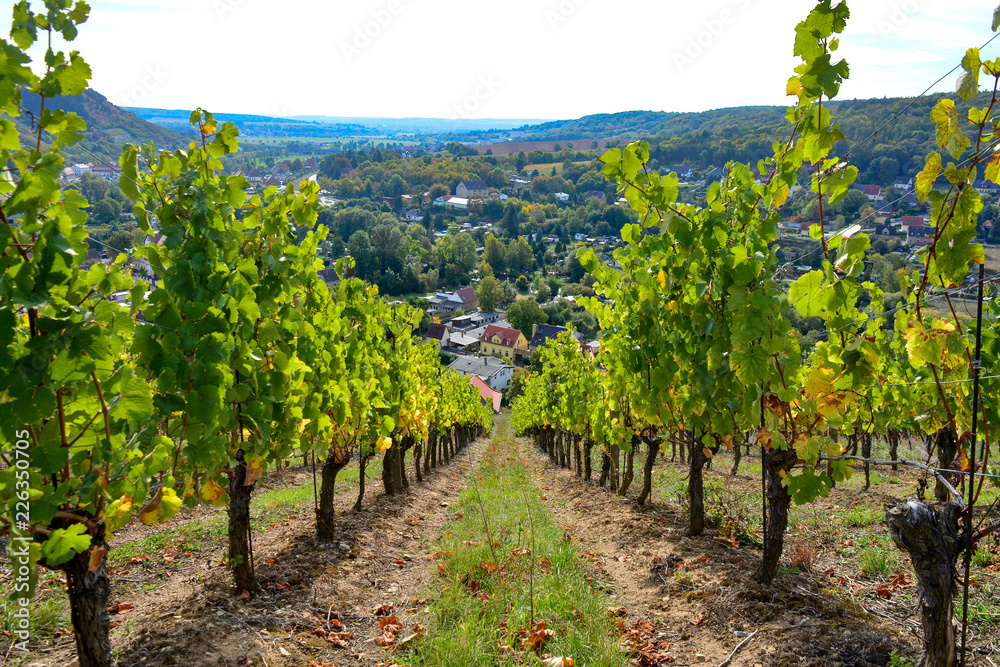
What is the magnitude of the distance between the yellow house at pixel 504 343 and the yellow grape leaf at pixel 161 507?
63.0m

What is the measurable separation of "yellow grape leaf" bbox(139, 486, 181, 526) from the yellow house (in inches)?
2478

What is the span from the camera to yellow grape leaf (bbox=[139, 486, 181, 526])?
300 cm

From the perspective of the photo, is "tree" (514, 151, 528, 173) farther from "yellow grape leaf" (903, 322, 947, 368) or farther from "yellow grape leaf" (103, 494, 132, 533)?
"yellow grape leaf" (103, 494, 132, 533)

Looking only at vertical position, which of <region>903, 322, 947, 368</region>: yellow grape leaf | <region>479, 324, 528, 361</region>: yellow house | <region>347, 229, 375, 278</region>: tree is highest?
<region>347, 229, 375, 278</region>: tree

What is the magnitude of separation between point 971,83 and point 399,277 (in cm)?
8746

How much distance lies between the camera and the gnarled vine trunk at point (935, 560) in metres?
2.61

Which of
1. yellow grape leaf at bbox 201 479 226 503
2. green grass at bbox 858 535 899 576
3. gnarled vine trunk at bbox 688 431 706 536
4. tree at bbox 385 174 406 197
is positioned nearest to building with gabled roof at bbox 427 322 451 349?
gnarled vine trunk at bbox 688 431 706 536

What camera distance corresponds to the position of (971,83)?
2.24 m

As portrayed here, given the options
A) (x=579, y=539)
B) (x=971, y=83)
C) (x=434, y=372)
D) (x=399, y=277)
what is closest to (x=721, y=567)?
(x=579, y=539)

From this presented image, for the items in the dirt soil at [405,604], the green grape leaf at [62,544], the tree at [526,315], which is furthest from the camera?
the tree at [526,315]

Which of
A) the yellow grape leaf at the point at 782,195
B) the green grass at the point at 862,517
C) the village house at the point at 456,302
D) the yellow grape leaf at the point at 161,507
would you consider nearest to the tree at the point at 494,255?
the village house at the point at 456,302

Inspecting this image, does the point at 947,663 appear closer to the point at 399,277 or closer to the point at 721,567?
the point at 721,567

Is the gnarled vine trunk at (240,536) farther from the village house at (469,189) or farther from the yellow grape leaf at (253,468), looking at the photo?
the village house at (469,189)

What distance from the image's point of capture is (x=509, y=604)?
178 inches
